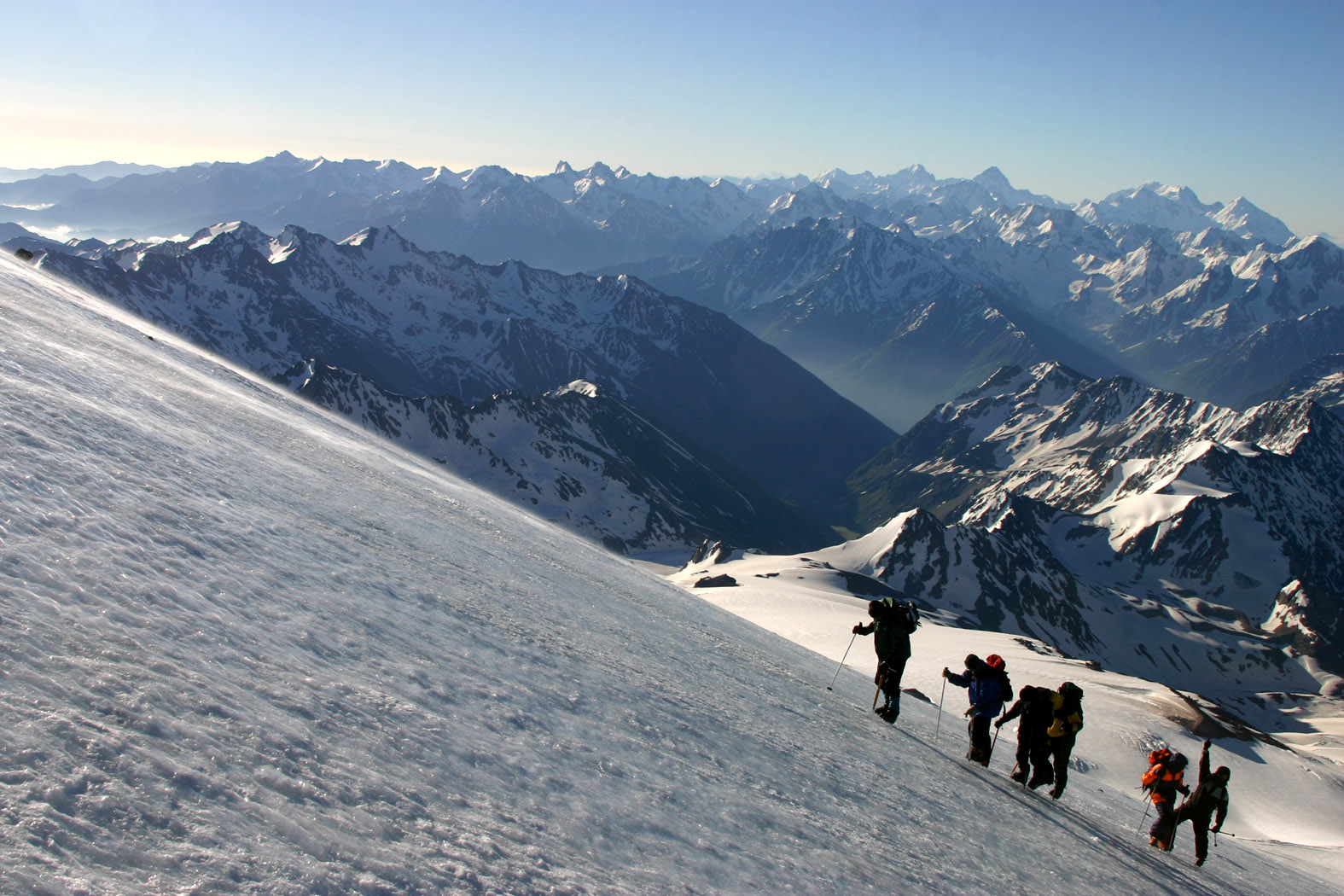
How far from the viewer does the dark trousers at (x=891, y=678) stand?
1802cm

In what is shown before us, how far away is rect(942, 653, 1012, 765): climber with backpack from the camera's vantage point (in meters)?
17.3

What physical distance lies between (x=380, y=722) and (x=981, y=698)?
13.3 metres

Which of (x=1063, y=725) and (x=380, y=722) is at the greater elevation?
(x=1063, y=725)

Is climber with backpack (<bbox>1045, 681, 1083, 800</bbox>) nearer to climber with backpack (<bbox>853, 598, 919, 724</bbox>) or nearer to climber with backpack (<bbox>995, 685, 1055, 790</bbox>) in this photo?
climber with backpack (<bbox>995, 685, 1055, 790</bbox>)

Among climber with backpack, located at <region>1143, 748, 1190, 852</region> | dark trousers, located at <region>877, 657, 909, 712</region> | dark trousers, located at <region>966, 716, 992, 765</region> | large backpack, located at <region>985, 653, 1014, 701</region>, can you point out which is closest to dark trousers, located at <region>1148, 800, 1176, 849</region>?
climber with backpack, located at <region>1143, 748, 1190, 852</region>

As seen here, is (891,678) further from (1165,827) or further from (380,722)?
(380,722)

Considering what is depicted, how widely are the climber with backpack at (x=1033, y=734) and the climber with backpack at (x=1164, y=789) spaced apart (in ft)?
7.49

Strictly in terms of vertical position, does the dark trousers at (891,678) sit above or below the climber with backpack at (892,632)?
below

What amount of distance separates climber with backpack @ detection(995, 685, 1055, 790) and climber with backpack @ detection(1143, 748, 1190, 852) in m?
2.28

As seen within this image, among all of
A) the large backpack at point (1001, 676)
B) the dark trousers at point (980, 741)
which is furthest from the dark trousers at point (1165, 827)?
the large backpack at point (1001, 676)

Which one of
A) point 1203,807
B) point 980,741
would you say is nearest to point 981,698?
point 980,741

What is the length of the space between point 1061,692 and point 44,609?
1749 cm

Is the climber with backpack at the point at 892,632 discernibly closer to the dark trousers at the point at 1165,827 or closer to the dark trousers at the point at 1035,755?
the dark trousers at the point at 1035,755

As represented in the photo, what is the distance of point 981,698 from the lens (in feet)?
57.1
